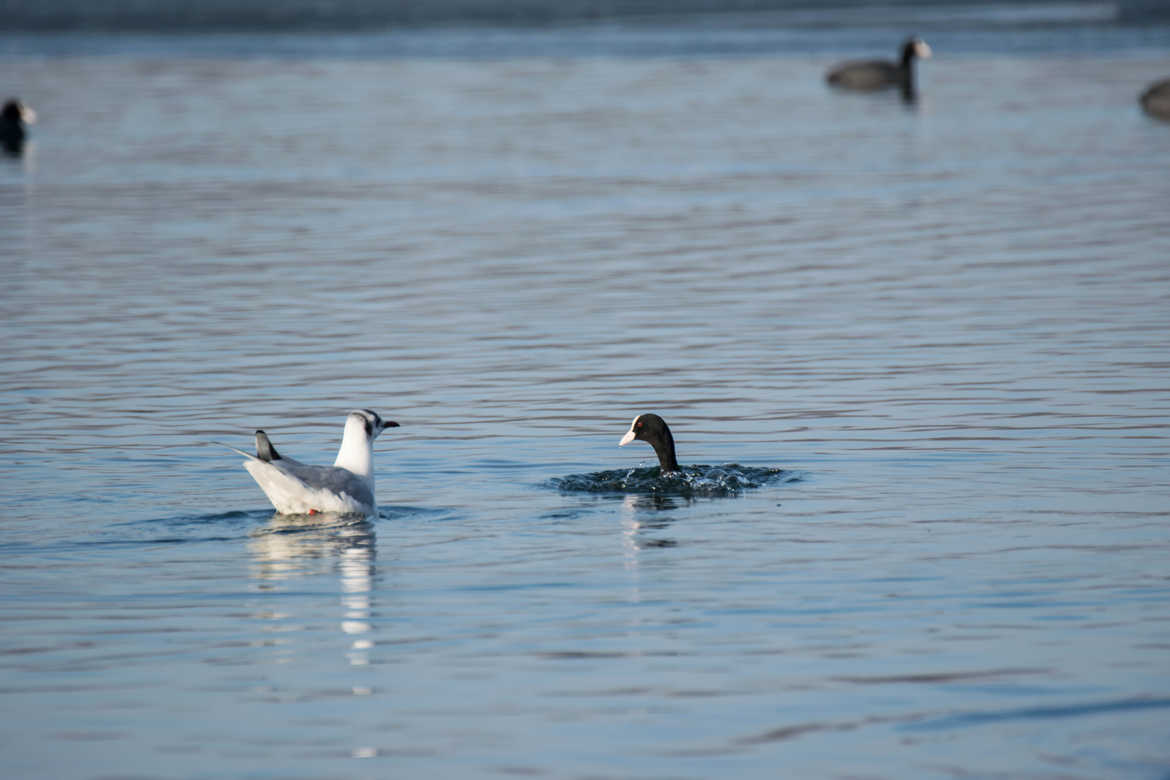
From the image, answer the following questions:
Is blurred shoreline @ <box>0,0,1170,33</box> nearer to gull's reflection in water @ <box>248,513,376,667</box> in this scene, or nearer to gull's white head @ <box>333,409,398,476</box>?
gull's white head @ <box>333,409,398,476</box>

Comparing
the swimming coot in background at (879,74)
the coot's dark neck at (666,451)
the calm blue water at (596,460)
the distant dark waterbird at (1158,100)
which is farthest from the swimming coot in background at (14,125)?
the coot's dark neck at (666,451)

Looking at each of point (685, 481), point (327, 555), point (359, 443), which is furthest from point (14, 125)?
point (327, 555)

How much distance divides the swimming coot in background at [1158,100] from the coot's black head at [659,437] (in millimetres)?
30488

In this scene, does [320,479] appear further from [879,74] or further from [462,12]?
[462,12]

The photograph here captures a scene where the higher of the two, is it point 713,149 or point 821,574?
point 713,149

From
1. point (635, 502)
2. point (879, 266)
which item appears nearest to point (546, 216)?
point (879, 266)

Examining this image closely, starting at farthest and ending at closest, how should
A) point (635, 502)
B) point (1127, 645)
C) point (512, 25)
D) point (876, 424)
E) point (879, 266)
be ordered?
1. point (512, 25)
2. point (879, 266)
3. point (876, 424)
4. point (635, 502)
5. point (1127, 645)

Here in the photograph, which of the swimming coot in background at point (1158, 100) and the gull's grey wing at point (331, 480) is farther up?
the swimming coot in background at point (1158, 100)

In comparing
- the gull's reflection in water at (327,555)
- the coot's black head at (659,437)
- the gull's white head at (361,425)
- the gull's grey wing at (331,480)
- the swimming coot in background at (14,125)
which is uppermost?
the swimming coot in background at (14,125)

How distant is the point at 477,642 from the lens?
1082cm

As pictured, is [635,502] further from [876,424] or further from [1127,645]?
[1127,645]

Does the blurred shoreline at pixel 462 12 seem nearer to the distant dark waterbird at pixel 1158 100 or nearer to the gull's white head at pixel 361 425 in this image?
the distant dark waterbird at pixel 1158 100

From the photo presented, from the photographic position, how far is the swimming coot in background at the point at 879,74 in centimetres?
5412

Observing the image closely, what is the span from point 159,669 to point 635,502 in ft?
16.7
